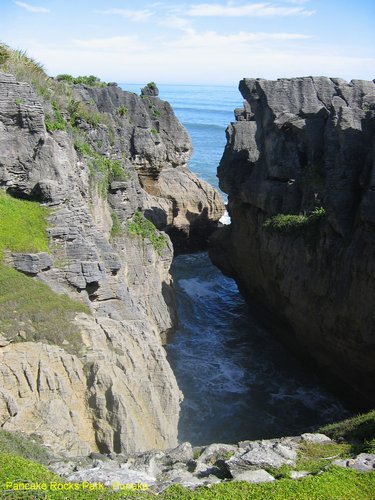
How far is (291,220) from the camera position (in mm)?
24375

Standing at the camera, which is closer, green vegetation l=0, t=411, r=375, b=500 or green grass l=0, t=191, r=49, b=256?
green vegetation l=0, t=411, r=375, b=500

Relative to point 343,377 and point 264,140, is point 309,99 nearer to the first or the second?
point 264,140

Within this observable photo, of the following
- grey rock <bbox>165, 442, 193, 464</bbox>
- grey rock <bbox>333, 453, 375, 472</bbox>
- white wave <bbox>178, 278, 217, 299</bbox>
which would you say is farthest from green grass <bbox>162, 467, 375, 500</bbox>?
white wave <bbox>178, 278, 217, 299</bbox>

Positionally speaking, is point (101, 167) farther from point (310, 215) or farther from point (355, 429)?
point (355, 429)

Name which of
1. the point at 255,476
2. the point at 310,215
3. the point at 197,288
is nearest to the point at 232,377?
the point at 310,215

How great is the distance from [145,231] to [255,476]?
528 inches

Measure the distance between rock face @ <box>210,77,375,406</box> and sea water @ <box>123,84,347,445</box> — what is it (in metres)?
1.20

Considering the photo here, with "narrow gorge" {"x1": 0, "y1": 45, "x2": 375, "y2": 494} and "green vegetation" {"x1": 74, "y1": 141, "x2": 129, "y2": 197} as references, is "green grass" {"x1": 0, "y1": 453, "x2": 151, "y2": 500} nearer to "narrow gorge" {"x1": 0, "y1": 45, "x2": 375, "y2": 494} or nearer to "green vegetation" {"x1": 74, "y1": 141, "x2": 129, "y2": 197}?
"narrow gorge" {"x1": 0, "y1": 45, "x2": 375, "y2": 494}

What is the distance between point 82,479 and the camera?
9859 mm

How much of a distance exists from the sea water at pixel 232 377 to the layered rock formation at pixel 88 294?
2.76 metres

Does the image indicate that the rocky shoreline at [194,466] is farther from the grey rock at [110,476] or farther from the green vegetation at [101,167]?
the green vegetation at [101,167]

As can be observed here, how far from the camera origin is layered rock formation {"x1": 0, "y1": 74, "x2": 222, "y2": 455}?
12.4 metres

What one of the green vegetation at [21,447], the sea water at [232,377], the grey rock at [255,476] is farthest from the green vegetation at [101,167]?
the grey rock at [255,476]

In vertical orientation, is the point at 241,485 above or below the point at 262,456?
above
